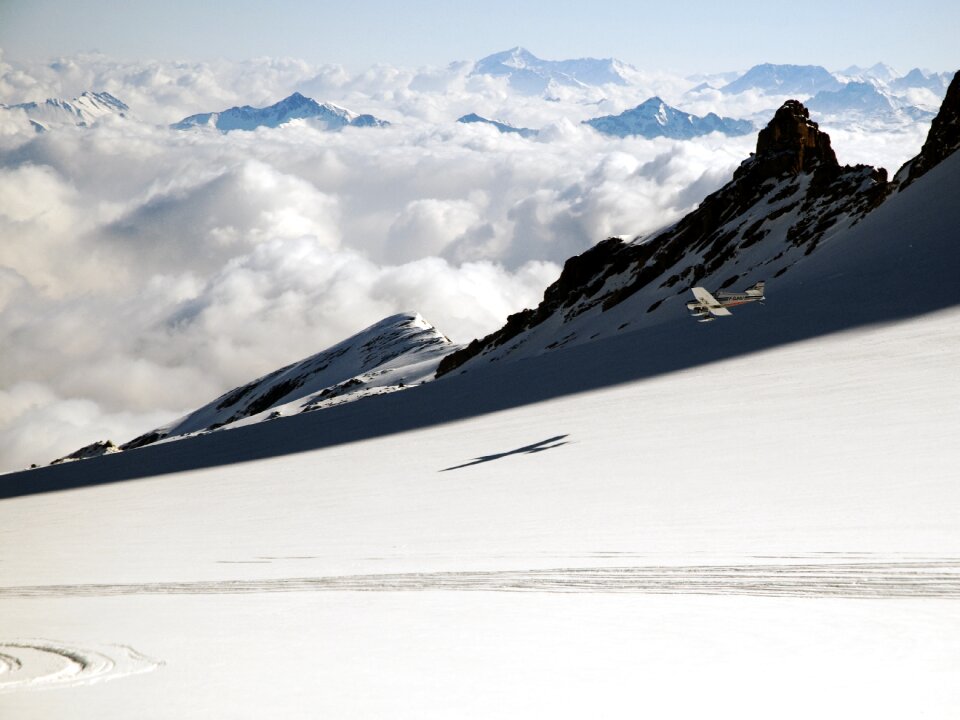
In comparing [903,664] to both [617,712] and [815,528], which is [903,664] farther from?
[815,528]

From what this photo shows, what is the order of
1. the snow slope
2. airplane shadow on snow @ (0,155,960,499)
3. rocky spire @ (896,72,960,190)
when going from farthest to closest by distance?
rocky spire @ (896,72,960,190) → airplane shadow on snow @ (0,155,960,499) → the snow slope

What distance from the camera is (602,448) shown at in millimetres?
17859

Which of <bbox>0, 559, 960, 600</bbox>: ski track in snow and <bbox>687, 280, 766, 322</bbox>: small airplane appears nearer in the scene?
<bbox>0, 559, 960, 600</bbox>: ski track in snow

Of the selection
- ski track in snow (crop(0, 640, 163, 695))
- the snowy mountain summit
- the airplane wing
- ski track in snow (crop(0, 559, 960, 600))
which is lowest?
ski track in snow (crop(0, 559, 960, 600))

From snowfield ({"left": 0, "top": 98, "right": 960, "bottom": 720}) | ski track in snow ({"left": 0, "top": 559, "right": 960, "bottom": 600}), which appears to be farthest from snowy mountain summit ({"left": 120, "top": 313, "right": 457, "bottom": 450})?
ski track in snow ({"left": 0, "top": 559, "right": 960, "bottom": 600})

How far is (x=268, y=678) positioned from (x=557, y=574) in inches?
161

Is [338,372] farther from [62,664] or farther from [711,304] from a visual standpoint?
[62,664]

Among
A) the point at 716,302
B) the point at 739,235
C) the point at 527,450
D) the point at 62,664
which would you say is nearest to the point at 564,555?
the point at 62,664

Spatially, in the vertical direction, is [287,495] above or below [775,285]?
below

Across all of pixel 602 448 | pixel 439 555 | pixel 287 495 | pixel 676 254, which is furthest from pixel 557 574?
pixel 676 254

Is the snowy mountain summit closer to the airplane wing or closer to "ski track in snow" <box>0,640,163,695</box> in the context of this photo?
the airplane wing

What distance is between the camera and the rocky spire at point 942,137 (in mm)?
71250

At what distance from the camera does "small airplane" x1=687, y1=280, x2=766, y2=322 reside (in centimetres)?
2924

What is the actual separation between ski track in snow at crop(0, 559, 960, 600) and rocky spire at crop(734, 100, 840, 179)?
86998 millimetres
